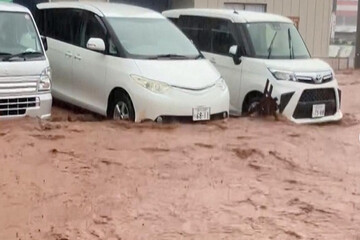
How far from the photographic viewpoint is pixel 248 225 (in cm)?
582

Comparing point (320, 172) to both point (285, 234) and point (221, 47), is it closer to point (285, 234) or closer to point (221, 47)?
point (285, 234)

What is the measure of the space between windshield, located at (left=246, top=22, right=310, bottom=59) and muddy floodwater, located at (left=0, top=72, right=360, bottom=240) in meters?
1.49

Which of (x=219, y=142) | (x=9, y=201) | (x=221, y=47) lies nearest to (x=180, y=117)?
(x=219, y=142)

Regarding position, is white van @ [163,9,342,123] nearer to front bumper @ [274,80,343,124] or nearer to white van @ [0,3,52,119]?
front bumper @ [274,80,343,124]

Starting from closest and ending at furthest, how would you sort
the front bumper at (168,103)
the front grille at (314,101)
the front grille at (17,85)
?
the front grille at (17,85) → the front bumper at (168,103) → the front grille at (314,101)

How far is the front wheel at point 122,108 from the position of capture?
910cm

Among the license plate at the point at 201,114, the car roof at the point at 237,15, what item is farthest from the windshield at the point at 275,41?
the license plate at the point at 201,114

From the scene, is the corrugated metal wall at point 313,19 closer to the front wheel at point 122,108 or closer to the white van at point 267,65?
the white van at point 267,65

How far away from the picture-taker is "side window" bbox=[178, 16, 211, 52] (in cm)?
1168

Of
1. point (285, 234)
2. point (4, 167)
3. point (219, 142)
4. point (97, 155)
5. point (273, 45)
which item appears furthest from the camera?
point (273, 45)

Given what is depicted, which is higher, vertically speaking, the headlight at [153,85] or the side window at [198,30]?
the side window at [198,30]

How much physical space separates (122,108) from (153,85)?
2.08ft

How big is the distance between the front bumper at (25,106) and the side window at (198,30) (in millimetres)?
3546

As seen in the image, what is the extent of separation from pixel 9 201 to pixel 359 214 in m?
3.19
